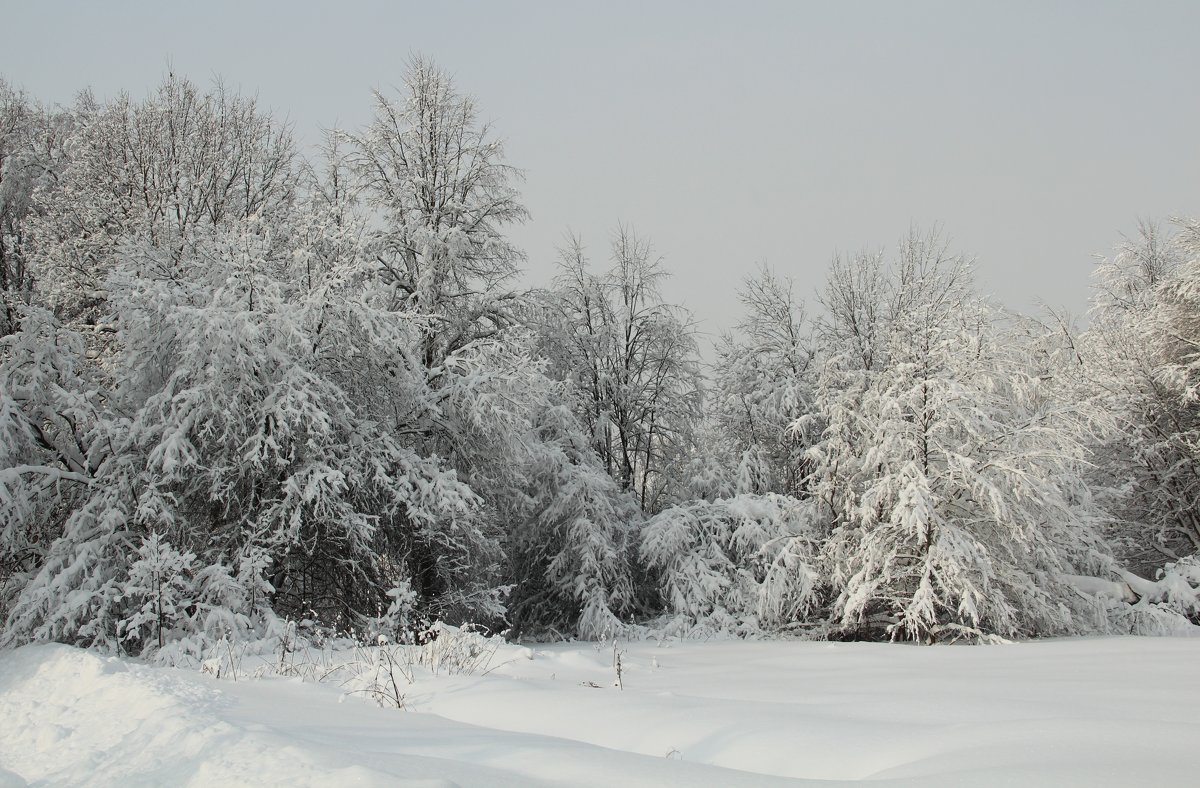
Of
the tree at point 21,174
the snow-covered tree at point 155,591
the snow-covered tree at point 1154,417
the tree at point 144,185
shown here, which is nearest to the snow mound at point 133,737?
the snow-covered tree at point 155,591

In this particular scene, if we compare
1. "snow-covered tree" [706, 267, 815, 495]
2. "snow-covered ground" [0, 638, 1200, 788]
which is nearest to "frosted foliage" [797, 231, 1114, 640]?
"snow-covered ground" [0, 638, 1200, 788]

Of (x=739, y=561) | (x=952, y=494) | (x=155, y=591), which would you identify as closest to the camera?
(x=155, y=591)

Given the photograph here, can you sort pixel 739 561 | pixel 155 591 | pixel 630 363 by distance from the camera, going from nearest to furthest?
pixel 155 591
pixel 739 561
pixel 630 363

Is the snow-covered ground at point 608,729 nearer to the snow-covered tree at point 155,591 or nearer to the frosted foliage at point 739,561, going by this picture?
the snow-covered tree at point 155,591

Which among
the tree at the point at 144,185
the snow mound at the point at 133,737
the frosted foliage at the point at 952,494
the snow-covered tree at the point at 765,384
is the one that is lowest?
the snow mound at the point at 133,737

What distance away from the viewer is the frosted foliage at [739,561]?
13531mm

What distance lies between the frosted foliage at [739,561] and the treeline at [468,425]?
8 centimetres

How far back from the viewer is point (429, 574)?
1390 centimetres

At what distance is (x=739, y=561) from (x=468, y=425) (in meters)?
5.86

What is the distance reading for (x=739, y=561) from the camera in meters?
15.2

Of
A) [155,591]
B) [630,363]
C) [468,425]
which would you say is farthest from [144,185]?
[630,363]

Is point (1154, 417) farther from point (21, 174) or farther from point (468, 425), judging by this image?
point (21, 174)

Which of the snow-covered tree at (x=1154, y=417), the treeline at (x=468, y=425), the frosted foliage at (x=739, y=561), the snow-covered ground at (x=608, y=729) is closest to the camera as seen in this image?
the snow-covered ground at (x=608, y=729)

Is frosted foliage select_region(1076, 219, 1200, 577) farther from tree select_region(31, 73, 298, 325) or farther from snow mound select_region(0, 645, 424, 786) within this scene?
tree select_region(31, 73, 298, 325)
